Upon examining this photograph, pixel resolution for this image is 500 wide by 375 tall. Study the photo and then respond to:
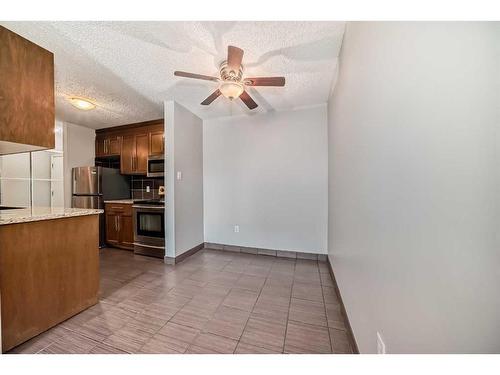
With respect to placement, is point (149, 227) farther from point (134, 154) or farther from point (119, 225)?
point (134, 154)

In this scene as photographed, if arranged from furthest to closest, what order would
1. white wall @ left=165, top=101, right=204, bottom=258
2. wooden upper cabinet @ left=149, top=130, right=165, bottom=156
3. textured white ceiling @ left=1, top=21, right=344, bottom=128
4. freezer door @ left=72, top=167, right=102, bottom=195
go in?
freezer door @ left=72, top=167, right=102, bottom=195 → wooden upper cabinet @ left=149, top=130, right=165, bottom=156 → white wall @ left=165, top=101, right=204, bottom=258 → textured white ceiling @ left=1, top=21, right=344, bottom=128

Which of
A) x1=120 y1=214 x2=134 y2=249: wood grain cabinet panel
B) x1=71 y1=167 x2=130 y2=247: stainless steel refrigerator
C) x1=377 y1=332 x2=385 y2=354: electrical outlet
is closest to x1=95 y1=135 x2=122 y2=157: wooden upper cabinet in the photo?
x1=71 y1=167 x2=130 y2=247: stainless steel refrigerator

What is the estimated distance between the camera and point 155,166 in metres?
3.28

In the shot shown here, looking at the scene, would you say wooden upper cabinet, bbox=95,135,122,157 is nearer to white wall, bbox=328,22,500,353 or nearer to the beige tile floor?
the beige tile floor

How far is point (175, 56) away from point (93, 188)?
3.09 m

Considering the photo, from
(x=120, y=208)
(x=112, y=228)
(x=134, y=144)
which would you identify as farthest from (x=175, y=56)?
(x=112, y=228)

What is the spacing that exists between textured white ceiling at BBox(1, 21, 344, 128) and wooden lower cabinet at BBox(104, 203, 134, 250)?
71.4 inches

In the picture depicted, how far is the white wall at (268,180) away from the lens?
2.93 m

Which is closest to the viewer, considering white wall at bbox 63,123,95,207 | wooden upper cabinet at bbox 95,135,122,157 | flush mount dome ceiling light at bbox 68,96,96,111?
flush mount dome ceiling light at bbox 68,96,96,111

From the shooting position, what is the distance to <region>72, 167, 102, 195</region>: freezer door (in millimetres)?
3521

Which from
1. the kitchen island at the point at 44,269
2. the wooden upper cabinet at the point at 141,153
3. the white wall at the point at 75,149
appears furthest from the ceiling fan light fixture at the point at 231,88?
the white wall at the point at 75,149

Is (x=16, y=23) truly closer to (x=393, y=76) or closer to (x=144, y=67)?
(x=144, y=67)

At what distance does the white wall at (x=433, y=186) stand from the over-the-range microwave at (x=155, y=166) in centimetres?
308
